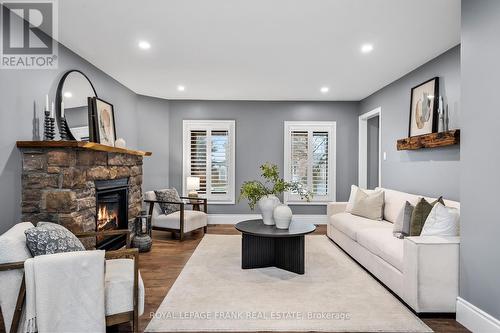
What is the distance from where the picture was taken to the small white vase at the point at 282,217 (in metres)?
3.56

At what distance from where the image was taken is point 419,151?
416cm

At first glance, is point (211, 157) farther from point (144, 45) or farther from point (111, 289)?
point (111, 289)

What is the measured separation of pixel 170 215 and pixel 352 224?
9.60 ft

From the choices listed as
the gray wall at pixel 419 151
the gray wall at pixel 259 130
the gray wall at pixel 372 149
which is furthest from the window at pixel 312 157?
the gray wall at pixel 419 151

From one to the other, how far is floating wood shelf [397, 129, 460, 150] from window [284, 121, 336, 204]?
2.03 meters

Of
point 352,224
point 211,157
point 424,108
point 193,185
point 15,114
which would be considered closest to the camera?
point 15,114

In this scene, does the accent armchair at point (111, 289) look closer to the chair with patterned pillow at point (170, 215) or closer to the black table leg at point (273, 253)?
the black table leg at point (273, 253)

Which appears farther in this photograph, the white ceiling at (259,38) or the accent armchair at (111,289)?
the white ceiling at (259,38)

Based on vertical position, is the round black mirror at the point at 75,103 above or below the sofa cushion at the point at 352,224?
above

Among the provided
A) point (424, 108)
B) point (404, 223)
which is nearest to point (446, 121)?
point (424, 108)

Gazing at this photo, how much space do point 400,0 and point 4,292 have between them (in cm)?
363

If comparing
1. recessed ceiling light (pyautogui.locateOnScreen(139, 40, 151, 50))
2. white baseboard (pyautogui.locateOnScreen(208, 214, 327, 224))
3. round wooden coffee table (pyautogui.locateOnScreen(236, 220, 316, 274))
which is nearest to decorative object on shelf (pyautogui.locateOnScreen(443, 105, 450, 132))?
round wooden coffee table (pyautogui.locateOnScreen(236, 220, 316, 274))

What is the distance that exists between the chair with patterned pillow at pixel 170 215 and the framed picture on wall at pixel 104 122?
1.16 metres

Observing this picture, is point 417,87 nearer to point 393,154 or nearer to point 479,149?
point 393,154
